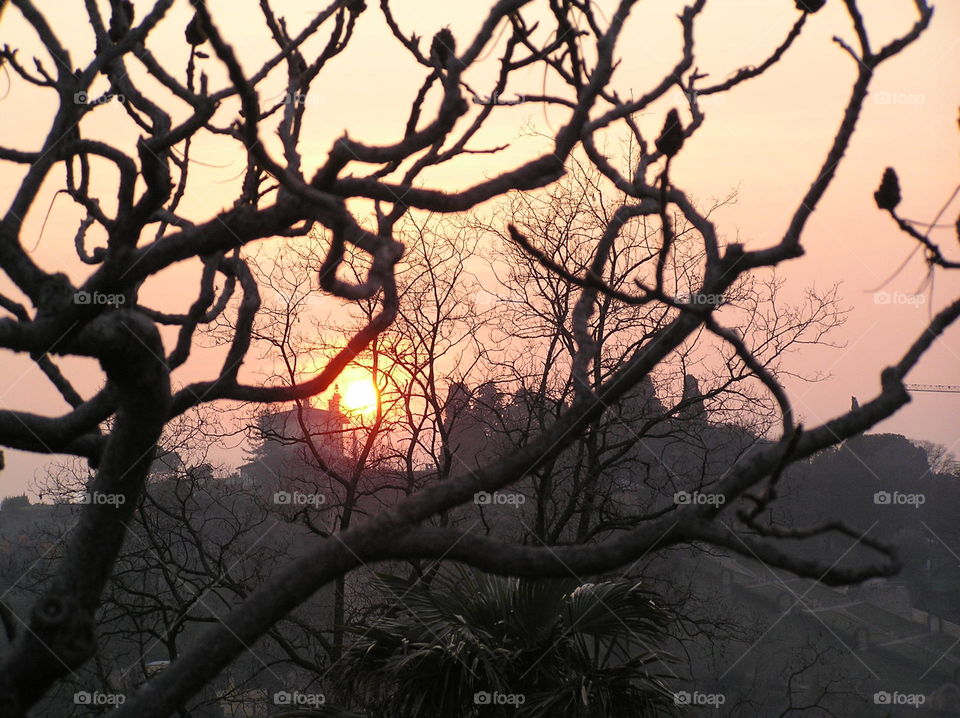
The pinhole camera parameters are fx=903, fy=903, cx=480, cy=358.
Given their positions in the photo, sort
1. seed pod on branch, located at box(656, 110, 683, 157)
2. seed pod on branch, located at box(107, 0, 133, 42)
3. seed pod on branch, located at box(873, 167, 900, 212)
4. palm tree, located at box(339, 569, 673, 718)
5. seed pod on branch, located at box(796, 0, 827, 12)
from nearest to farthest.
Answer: seed pod on branch, located at box(656, 110, 683, 157) → seed pod on branch, located at box(873, 167, 900, 212) → seed pod on branch, located at box(796, 0, 827, 12) → seed pod on branch, located at box(107, 0, 133, 42) → palm tree, located at box(339, 569, 673, 718)

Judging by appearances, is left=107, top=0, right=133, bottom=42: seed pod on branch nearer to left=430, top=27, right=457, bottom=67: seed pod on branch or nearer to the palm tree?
left=430, top=27, right=457, bottom=67: seed pod on branch

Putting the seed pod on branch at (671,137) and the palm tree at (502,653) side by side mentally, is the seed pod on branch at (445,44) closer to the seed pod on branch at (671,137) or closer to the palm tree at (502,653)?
the seed pod on branch at (671,137)

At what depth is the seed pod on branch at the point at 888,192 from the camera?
A: 7.32ft

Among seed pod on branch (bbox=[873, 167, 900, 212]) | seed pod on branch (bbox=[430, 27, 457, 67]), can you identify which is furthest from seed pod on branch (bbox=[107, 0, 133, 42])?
seed pod on branch (bbox=[873, 167, 900, 212])

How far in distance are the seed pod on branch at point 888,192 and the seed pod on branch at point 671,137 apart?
56 cm

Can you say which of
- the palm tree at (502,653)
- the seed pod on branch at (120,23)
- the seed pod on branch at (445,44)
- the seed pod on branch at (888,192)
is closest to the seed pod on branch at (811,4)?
the seed pod on branch at (888,192)

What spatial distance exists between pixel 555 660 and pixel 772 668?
2598cm

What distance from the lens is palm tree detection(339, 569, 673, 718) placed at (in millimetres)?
5375

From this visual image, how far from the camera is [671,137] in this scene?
207cm

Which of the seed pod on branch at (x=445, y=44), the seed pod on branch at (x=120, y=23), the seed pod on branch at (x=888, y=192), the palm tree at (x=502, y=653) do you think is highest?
the seed pod on branch at (x=120, y=23)

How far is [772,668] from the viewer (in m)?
28.8

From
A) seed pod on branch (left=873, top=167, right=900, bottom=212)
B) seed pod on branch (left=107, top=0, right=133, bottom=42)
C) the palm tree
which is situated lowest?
the palm tree

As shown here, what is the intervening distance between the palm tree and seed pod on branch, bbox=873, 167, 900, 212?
148 inches

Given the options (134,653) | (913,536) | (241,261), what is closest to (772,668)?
(913,536)
